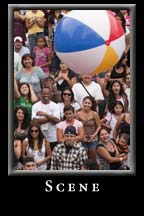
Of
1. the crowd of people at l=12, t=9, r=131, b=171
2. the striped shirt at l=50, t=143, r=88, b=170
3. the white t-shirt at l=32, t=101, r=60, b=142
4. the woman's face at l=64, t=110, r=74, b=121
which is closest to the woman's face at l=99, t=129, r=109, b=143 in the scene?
the crowd of people at l=12, t=9, r=131, b=171

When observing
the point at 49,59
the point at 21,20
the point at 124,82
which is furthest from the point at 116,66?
the point at 21,20

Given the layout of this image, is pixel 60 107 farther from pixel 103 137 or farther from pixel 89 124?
pixel 103 137

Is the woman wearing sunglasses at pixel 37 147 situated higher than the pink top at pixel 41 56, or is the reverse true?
the pink top at pixel 41 56

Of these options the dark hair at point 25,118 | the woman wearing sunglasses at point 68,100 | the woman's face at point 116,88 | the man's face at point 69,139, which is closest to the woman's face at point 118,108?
the woman's face at point 116,88

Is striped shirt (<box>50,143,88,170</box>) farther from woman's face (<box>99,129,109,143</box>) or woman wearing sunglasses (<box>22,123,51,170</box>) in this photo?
woman's face (<box>99,129,109,143</box>)

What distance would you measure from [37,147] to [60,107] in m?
0.41

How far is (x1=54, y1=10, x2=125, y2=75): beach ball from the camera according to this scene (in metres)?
5.00

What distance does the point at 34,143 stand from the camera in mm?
5250

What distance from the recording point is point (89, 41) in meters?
5.01

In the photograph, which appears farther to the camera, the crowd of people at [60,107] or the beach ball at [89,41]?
the crowd of people at [60,107]

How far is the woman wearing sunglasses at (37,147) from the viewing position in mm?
5227

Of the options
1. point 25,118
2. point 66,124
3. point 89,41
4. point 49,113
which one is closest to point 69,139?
point 66,124

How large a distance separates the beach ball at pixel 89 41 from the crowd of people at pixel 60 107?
9 centimetres

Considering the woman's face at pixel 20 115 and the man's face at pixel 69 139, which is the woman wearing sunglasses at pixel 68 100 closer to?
the man's face at pixel 69 139
